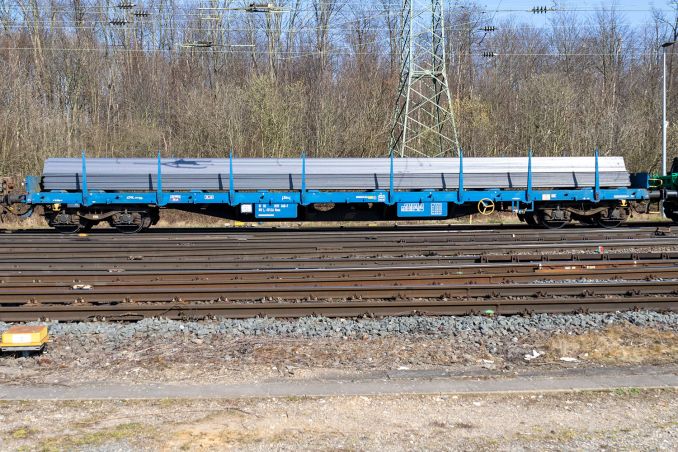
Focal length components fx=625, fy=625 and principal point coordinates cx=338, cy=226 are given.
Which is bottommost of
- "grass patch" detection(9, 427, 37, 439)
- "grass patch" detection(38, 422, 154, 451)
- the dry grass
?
the dry grass

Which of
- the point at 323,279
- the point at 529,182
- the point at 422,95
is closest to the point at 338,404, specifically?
the point at 323,279

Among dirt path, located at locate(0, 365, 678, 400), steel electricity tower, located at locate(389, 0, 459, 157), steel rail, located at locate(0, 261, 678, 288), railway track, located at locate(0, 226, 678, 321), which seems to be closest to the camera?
dirt path, located at locate(0, 365, 678, 400)

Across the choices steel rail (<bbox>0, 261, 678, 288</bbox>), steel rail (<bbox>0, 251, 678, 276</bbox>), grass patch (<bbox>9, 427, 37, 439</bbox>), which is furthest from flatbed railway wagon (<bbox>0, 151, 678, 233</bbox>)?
grass patch (<bbox>9, 427, 37, 439</bbox>)

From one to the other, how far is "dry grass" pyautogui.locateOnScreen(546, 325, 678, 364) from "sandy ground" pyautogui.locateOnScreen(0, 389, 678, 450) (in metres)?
1.27

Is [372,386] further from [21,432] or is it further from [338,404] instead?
[21,432]

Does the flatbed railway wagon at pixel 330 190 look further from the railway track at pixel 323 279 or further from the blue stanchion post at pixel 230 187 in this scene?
the railway track at pixel 323 279

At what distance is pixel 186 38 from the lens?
1848 inches

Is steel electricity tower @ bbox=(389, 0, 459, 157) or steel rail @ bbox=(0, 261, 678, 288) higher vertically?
steel electricity tower @ bbox=(389, 0, 459, 157)

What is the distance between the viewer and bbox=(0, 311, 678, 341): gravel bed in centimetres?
848

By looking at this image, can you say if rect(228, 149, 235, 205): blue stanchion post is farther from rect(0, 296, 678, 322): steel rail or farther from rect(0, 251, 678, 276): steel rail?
rect(0, 296, 678, 322): steel rail

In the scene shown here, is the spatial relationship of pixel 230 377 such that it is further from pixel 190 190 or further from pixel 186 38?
pixel 186 38

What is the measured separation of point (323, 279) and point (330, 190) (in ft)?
33.7

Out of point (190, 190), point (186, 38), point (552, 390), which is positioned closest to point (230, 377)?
point (552, 390)

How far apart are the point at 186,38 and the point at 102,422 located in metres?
45.3
